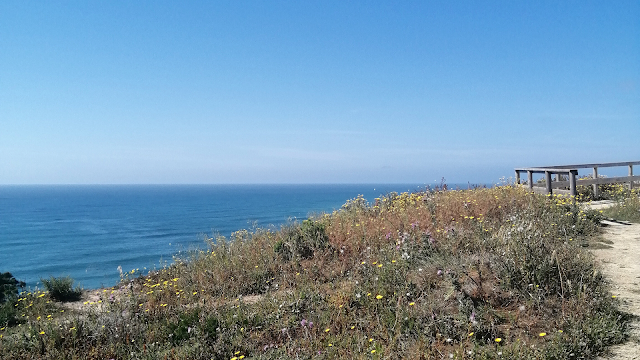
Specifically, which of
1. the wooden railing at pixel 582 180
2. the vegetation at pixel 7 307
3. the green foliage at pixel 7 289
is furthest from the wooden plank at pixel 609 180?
the green foliage at pixel 7 289

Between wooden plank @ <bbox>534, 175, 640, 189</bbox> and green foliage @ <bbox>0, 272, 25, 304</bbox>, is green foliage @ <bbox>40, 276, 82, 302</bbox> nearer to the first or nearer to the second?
green foliage @ <bbox>0, 272, 25, 304</bbox>

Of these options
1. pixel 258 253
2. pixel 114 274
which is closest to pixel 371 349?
pixel 258 253

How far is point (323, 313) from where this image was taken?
5.22 meters

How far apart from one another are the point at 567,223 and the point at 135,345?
8.87m

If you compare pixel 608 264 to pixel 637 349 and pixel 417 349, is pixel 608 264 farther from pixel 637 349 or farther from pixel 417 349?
pixel 417 349

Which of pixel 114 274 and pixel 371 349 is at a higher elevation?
→ pixel 371 349

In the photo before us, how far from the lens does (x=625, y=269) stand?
631cm

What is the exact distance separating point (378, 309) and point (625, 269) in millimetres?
4385

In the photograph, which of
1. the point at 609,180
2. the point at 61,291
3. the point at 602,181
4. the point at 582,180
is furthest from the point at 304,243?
the point at 609,180

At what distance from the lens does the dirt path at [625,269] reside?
12.8 feet

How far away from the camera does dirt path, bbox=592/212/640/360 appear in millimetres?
3910

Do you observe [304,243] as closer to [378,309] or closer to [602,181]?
[378,309]

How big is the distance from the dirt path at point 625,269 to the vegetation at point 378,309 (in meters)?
0.15

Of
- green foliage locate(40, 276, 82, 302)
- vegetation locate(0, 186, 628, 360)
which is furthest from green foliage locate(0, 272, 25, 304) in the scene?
vegetation locate(0, 186, 628, 360)
